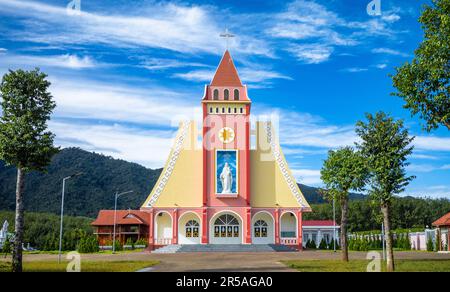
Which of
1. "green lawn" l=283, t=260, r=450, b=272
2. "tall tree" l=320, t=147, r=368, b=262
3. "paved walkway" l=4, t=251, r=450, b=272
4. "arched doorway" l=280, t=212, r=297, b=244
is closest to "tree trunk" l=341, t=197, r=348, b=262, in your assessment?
"tall tree" l=320, t=147, r=368, b=262

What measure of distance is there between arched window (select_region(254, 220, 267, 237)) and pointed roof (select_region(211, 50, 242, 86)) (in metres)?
14.1

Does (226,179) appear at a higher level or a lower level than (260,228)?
higher

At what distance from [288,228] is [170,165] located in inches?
528

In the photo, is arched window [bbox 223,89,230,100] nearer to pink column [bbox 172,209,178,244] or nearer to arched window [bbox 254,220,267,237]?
pink column [bbox 172,209,178,244]

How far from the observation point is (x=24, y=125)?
2095cm

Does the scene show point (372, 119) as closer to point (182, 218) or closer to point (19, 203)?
point (19, 203)

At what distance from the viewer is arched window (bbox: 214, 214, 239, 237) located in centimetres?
4955

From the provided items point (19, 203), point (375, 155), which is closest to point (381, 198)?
point (375, 155)

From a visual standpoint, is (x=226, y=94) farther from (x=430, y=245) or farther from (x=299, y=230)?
(x=430, y=245)

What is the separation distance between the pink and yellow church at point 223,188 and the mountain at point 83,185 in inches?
1183

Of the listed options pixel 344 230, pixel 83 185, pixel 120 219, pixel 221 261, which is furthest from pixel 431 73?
pixel 83 185

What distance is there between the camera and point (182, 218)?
49.9 meters
